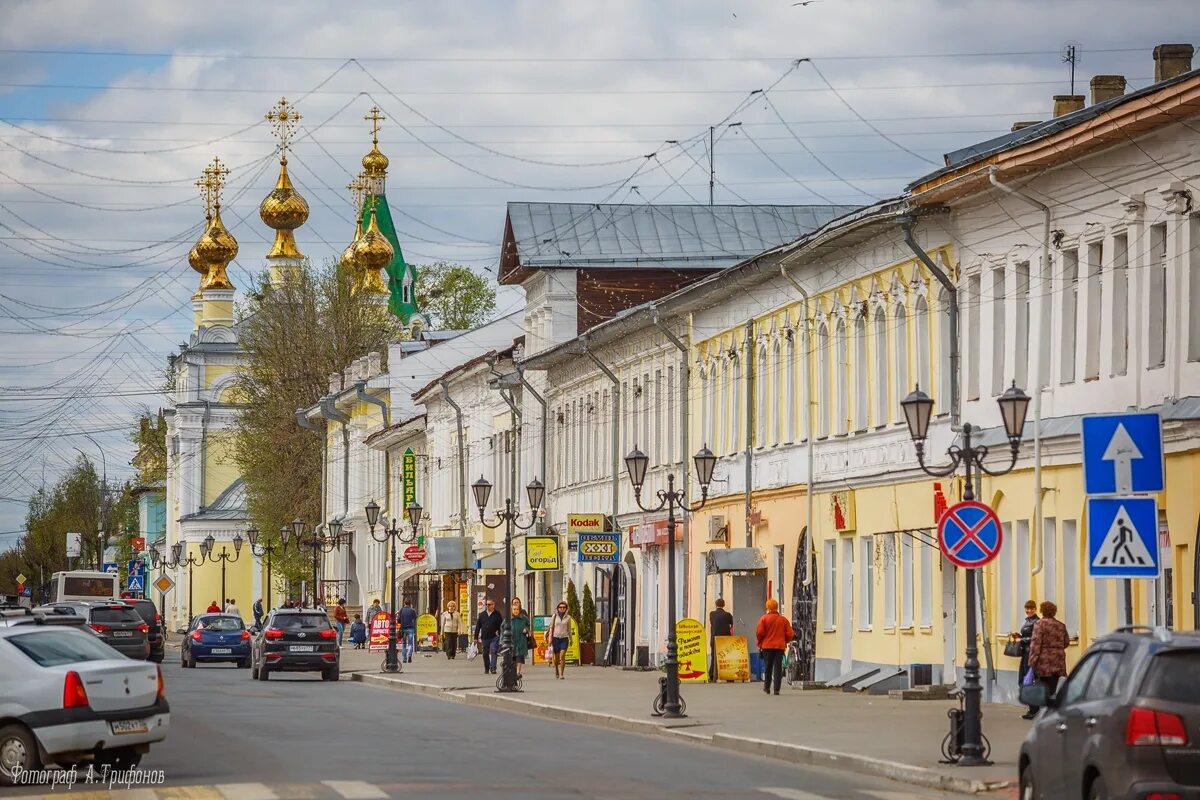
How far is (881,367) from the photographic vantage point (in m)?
36.7

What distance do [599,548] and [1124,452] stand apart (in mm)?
30268

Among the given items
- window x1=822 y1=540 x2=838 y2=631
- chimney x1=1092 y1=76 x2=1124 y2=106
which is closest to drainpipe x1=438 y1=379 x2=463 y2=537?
window x1=822 y1=540 x2=838 y2=631

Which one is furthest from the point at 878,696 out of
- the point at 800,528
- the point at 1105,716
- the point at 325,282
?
the point at 325,282

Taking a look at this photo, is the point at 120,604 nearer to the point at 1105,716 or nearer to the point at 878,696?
the point at 878,696

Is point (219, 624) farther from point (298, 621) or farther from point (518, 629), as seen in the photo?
point (518, 629)

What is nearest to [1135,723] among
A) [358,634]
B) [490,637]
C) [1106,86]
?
[1106,86]

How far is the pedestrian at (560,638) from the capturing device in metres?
45.9

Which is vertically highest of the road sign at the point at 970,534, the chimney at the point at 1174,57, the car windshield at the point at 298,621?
the chimney at the point at 1174,57

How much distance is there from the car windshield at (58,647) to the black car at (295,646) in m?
27.6

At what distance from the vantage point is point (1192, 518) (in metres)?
25.9

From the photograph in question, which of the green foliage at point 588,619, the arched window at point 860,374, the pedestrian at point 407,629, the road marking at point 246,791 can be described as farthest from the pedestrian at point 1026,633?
the pedestrian at point 407,629

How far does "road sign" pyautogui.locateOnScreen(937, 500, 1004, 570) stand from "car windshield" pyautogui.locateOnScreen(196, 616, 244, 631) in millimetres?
39281

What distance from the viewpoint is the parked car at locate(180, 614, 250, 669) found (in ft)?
189

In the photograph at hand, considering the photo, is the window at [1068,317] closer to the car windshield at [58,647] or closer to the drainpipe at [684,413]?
the car windshield at [58,647]
